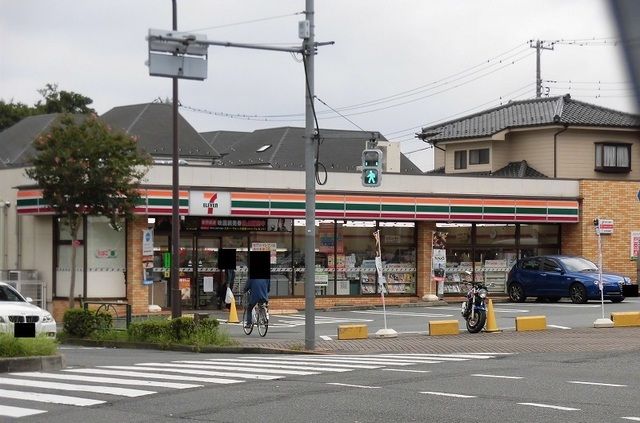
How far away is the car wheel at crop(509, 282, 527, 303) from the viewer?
3738cm

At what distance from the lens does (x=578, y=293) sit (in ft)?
115

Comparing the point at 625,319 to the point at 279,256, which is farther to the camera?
the point at 279,256

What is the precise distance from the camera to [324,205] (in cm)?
3597

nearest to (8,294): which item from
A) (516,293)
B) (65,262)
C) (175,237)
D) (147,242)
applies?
(175,237)

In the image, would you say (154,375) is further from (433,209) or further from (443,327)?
(433,209)

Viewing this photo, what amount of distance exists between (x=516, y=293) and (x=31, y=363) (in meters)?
24.0

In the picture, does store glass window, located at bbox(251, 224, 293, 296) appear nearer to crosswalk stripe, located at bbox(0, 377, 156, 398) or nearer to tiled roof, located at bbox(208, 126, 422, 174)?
tiled roof, located at bbox(208, 126, 422, 174)

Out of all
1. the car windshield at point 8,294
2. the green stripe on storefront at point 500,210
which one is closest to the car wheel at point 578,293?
the green stripe on storefront at point 500,210

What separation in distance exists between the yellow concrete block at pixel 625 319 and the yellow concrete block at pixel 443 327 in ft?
14.3

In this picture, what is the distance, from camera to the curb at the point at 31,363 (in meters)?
16.5

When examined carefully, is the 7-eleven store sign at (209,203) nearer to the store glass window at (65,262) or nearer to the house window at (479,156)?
the store glass window at (65,262)

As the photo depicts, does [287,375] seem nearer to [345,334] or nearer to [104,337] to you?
[345,334]

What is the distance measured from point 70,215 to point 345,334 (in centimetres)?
1084

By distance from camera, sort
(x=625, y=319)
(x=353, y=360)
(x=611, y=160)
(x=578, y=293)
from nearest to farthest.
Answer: (x=353, y=360) → (x=625, y=319) → (x=578, y=293) → (x=611, y=160)
